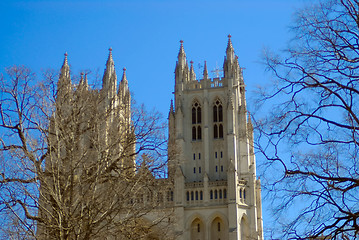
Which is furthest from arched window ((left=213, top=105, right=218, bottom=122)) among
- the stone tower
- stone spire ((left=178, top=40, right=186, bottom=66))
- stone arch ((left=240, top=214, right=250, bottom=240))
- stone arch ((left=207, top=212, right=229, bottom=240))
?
stone arch ((left=240, top=214, right=250, bottom=240))

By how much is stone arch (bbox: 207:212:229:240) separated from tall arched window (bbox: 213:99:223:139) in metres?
10.4

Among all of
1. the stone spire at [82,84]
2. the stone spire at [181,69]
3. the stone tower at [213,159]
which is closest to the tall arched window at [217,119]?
the stone tower at [213,159]

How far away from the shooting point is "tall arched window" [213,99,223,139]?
3002 inches

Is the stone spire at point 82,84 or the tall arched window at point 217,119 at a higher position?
the tall arched window at point 217,119

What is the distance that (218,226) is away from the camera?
71125mm

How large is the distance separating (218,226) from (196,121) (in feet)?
44.2

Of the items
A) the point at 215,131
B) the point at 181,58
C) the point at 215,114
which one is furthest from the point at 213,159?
the point at 181,58

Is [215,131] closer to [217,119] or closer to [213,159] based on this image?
[217,119]

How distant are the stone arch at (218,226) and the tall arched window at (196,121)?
10.5m

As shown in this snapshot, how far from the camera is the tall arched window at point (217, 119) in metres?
76.2

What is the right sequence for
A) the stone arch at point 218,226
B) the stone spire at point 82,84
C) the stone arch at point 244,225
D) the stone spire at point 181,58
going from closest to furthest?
the stone spire at point 82,84 → the stone arch at point 244,225 → the stone arch at point 218,226 → the stone spire at point 181,58

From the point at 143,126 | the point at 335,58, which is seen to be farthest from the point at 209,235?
the point at 335,58

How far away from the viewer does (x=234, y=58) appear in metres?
80.1

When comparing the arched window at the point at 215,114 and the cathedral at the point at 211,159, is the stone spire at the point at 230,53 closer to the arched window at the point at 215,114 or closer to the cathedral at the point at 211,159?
the cathedral at the point at 211,159
